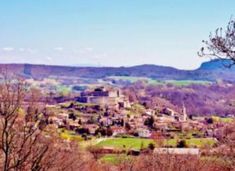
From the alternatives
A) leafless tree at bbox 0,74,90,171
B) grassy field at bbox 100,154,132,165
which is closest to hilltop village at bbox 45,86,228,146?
grassy field at bbox 100,154,132,165

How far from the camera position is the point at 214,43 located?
739 centimetres

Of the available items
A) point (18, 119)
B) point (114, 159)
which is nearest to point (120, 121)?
point (114, 159)

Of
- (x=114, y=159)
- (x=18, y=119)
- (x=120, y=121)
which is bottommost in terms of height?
(x=120, y=121)

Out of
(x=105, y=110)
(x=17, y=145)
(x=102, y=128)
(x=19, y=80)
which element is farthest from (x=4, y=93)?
(x=105, y=110)

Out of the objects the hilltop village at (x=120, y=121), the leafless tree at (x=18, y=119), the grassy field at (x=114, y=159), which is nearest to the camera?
the leafless tree at (x=18, y=119)

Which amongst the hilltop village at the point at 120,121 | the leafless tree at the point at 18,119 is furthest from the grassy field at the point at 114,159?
the leafless tree at the point at 18,119

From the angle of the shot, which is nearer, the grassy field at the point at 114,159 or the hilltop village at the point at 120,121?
the grassy field at the point at 114,159

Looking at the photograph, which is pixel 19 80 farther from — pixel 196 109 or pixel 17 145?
pixel 196 109

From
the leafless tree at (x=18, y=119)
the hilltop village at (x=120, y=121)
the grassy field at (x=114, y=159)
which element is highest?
the leafless tree at (x=18, y=119)

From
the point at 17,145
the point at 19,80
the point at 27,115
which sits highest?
the point at 19,80

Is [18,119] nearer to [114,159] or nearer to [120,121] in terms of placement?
[114,159]

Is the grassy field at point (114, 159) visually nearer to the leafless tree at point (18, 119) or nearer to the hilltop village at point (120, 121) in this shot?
the hilltop village at point (120, 121)

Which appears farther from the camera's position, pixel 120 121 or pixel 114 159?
pixel 120 121

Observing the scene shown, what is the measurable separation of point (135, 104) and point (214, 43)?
119288 millimetres
